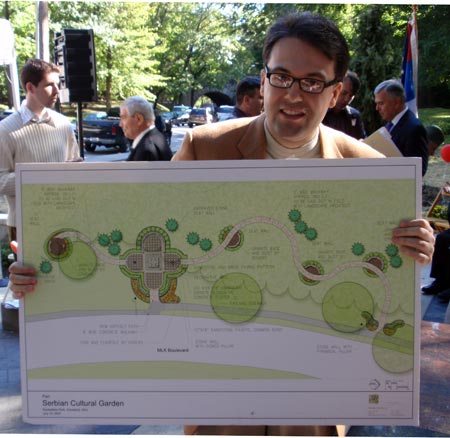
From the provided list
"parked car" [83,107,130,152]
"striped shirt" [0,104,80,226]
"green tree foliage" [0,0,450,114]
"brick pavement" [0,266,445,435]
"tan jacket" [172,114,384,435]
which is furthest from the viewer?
"parked car" [83,107,130,152]

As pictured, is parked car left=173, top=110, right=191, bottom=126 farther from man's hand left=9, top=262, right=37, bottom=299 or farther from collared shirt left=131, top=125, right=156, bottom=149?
Result: man's hand left=9, top=262, right=37, bottom=299

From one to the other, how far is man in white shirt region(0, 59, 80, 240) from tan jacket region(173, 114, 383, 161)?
284cm

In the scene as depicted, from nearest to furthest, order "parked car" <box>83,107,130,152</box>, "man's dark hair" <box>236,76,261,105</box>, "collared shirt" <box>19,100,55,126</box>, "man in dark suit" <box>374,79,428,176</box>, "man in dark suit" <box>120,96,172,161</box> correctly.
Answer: "collared shirt" <box>19,100,55,126</box>
"man in dark suit" <box>120,96,172,161</box>
"man in dark suit" <box>374,79,428,176</box>
"man's dark hair" <box>236,76,261,105</box>
"parked car" <box>83,107,130,152</box>

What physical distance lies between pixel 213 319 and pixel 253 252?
0.23 metres

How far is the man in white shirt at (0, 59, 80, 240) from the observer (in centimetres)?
450

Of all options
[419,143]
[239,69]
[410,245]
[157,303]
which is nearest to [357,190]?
[410,245]

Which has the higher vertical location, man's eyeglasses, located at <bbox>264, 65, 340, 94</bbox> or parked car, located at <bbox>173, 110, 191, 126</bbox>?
parked car, located at <bbox>173, 110, 191, 126</bbox>

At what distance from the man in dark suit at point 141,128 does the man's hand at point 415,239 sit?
12.6 ft

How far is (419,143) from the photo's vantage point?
578cm

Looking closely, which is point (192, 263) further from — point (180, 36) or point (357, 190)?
point (180, 36)

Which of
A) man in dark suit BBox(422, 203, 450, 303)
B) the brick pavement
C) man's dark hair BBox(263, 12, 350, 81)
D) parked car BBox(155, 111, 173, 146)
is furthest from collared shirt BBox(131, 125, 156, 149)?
man's dark hair BBox(263, 12, 350, 81)

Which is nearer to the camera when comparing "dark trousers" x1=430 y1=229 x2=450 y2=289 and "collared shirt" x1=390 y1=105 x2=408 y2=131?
"collared shirt" x1=390 y1=105 x2=408 y2=131

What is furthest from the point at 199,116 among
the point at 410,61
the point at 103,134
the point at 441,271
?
the point at 441,271

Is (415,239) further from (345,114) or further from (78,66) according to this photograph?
(78,66)
